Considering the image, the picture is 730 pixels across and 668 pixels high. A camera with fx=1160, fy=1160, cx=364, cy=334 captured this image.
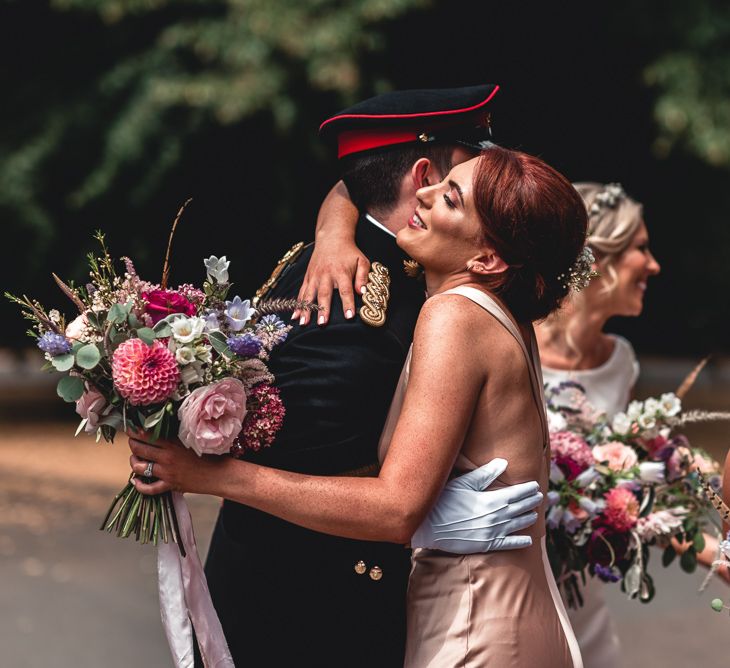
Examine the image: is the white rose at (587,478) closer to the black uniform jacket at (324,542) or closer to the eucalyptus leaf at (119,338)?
the black uniform jacket at (324,542)

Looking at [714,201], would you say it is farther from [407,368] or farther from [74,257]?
[407,368]

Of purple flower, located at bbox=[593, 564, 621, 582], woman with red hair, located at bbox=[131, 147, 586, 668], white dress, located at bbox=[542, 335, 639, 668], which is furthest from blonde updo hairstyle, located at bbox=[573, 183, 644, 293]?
woman with red hair, located at bbox=[131, 147, 586, 668]

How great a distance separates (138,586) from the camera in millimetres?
7094

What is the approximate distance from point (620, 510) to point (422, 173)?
4.50 feet

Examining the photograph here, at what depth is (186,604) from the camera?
2.70 m

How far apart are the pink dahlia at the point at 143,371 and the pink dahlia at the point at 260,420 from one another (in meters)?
0.20

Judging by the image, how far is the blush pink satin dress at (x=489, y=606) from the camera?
2.52 meters

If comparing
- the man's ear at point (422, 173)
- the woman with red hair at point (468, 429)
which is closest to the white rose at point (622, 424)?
the woman with red hair at point (468, 429)

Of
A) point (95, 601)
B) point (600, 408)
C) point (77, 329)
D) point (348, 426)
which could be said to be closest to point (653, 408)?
point (600, 408)

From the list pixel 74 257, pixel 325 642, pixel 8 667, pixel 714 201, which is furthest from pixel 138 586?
pixel 714 201

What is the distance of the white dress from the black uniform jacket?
1478 mm

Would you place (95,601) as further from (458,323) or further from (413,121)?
(458,323)

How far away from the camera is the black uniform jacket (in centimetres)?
266

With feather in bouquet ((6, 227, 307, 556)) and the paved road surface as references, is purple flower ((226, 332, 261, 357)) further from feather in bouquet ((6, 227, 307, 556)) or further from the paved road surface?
the paved road surface
